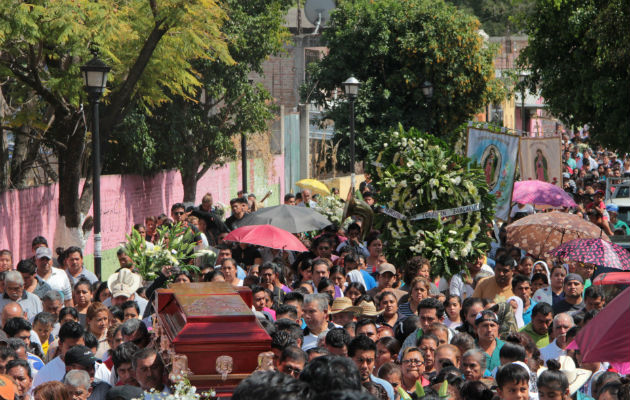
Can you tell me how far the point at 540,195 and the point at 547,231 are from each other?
3757mm

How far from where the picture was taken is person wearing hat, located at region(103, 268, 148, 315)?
11.1 metres

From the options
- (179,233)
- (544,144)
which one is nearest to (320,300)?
(179,233)

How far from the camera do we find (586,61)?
21.5m

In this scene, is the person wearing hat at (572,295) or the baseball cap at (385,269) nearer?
the person wearing hat at (572,295)

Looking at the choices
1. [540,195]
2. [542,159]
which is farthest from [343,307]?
[542,159]

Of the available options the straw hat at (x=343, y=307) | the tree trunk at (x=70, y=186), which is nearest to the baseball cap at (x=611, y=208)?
the tree trunk at (x=70, y=186)

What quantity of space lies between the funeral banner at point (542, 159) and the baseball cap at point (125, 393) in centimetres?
1572

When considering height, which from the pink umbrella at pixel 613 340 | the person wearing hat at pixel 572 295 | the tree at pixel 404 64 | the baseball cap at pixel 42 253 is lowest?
the person wearing hat at pixel 572 295

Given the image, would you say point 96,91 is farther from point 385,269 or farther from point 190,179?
point 190,179

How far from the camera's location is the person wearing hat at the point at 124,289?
1109 cm

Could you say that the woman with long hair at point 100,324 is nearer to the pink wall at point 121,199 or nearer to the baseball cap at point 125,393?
the baseball cap at point 125,393

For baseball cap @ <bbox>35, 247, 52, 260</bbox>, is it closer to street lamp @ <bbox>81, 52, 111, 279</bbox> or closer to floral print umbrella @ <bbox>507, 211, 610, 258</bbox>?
street lamp @ <bbox>81, 52, 111, 279</bbox>

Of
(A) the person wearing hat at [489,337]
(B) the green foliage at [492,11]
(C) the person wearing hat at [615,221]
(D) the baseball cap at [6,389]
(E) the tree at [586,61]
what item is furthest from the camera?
(B) the green foliage at [492,11]

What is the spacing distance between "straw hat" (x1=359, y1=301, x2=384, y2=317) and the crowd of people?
0.07 feet
